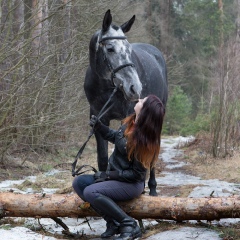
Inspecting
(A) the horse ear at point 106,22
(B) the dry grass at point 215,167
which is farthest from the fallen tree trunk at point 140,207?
(B) the dry grass at point 215,167

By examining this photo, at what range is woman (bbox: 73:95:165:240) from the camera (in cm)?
416

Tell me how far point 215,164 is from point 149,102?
7.61m

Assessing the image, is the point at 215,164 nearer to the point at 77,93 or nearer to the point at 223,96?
the point at 223,96

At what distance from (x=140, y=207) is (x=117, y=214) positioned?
0.34 meters

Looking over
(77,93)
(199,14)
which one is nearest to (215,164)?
(77,93)

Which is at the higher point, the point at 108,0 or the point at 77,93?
the point at 108,0

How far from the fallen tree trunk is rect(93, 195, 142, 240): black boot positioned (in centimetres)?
25

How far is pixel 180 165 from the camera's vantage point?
39.0ft

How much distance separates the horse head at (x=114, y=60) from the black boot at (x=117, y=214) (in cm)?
122

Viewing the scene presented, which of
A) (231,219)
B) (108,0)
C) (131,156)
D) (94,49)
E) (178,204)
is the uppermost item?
(108,0)

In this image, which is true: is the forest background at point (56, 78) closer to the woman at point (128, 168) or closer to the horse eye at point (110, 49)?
the horse eye at point (110, 49)

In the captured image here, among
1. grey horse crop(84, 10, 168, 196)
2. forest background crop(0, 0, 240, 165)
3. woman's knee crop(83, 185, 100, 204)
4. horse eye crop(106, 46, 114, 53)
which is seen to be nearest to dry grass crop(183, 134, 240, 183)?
forest background crop(0, 0, 240, 165)

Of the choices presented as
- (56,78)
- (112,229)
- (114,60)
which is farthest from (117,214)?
(56,78)

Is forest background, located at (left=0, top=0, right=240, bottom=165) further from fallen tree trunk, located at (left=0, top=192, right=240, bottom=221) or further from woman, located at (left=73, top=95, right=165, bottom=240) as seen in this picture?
woman, located at (left=73, top=95, right=165, bottom=240)
